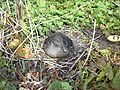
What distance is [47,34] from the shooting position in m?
3.13

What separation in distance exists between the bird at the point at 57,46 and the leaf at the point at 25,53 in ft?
0.46

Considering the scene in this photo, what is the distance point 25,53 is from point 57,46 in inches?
10.6

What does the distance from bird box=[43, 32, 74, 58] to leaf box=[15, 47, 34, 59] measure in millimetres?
141

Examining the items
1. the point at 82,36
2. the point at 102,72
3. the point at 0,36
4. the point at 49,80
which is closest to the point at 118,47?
the point at 82,36

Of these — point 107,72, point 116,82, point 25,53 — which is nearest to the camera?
point 116,82

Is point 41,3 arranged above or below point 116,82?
above

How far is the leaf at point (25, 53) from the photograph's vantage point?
2.88 m

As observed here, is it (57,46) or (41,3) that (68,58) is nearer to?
(57,46)

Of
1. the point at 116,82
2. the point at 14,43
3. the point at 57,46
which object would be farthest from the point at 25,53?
the point at 116,82

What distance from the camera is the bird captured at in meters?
2.93

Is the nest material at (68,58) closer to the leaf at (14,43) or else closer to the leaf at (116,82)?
the leaf at (14,43)

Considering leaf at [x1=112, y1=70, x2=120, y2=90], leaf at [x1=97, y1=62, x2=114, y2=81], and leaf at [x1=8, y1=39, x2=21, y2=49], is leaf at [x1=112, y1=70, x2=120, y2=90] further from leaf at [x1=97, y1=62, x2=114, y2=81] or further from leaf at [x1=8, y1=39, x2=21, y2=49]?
leaf at [x1=8, y1=39, x2=21, y2=49]

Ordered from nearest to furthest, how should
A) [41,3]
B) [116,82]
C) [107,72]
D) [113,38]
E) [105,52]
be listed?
1. [116,82]
2. [107,72]
3. [105,52]
4. [113,38]
5. [41,3]

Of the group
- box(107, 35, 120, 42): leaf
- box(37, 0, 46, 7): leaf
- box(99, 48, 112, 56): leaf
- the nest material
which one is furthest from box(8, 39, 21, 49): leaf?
box(107, 35, 120, 42): leaf
